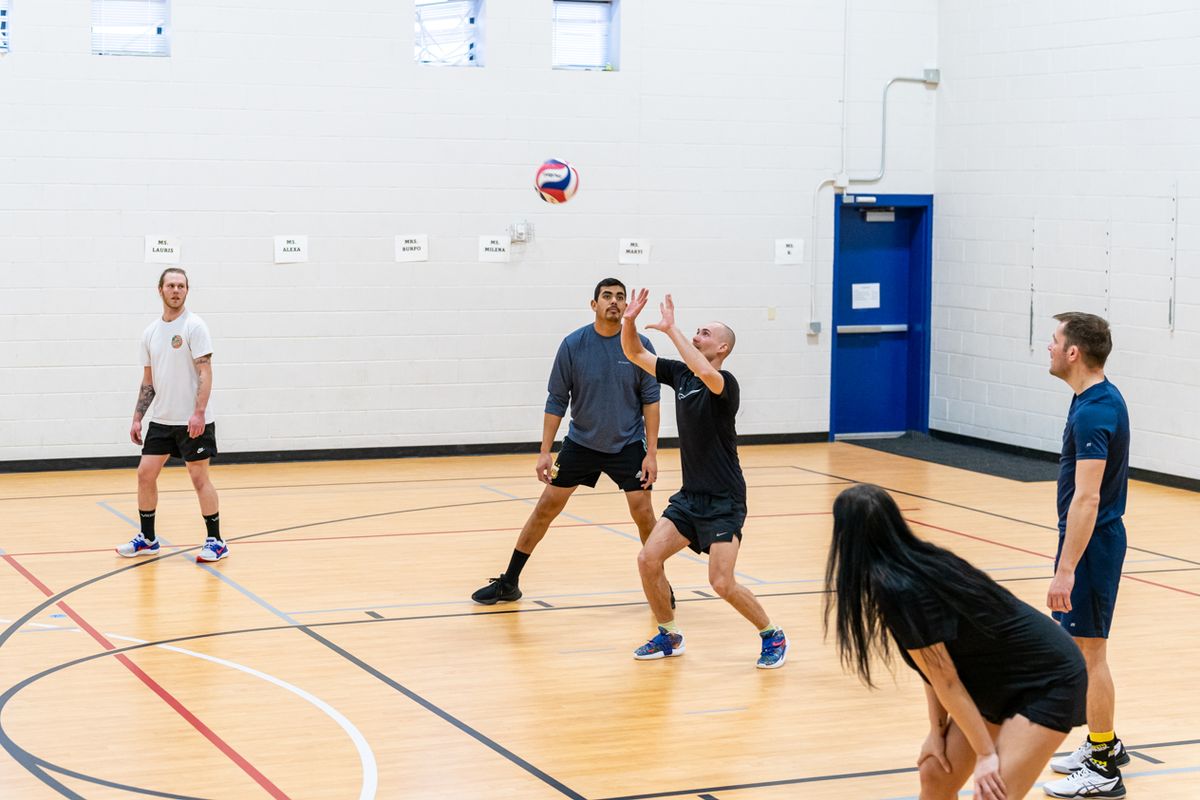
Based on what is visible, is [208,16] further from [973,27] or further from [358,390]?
[973,27]

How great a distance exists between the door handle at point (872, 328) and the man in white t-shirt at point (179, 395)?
26.9 feet

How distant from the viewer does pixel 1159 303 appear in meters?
12.8

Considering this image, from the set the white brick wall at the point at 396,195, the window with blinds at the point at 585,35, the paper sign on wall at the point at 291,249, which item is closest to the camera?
the white brick wall at the point at 396,195

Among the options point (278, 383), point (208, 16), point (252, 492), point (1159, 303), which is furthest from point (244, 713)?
point (1159, 303)

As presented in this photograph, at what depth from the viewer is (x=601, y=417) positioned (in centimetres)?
802

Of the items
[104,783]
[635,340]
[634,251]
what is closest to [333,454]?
[634,251]

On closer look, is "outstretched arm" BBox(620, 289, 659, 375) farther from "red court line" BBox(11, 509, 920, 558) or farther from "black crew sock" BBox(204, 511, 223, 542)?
"red court line" BBox(11, 509, 920, 558)

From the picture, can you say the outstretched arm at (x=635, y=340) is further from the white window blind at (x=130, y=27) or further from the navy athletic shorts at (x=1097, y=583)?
the white window blind at (x=130, y=27)

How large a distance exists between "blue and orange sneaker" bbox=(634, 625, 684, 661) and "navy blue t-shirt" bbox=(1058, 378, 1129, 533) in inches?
93.6

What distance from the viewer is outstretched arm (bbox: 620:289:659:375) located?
22.0 feet

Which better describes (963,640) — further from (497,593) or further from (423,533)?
(423,533)

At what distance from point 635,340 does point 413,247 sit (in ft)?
24.0

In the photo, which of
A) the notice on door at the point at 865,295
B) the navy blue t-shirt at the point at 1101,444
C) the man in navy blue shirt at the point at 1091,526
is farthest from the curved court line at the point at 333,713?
the notice on door at the point at 865,295

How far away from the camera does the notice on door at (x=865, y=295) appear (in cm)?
1574
